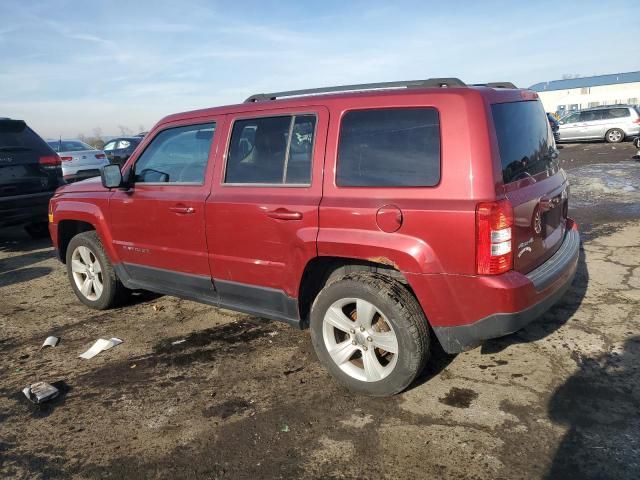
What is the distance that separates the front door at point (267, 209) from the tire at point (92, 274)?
60.0 inches

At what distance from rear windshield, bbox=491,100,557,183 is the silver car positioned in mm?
21254

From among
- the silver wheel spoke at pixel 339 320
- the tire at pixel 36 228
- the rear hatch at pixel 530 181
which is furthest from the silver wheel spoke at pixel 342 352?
the tire at pixel 36 228

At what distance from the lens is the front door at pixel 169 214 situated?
389 cm

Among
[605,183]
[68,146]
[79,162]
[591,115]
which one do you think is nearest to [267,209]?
[605,183]

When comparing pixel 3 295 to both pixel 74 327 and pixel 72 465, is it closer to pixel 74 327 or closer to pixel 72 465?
pixel 74 327

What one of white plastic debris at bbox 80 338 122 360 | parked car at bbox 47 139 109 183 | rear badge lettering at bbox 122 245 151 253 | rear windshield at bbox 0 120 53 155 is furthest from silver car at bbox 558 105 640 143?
white plastic debris at bbox 80 338 122 360

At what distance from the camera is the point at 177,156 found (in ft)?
13.6

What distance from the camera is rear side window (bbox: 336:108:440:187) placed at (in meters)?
2.84

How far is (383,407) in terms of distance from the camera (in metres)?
3.06

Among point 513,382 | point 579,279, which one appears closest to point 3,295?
point 513,382

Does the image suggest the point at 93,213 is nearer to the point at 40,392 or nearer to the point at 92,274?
the point at 92,274

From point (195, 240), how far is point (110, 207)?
1.14 m

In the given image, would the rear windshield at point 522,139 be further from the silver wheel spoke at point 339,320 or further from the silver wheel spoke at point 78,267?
the silver wheel spoke at point 78,267

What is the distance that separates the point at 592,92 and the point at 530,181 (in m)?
70.5
